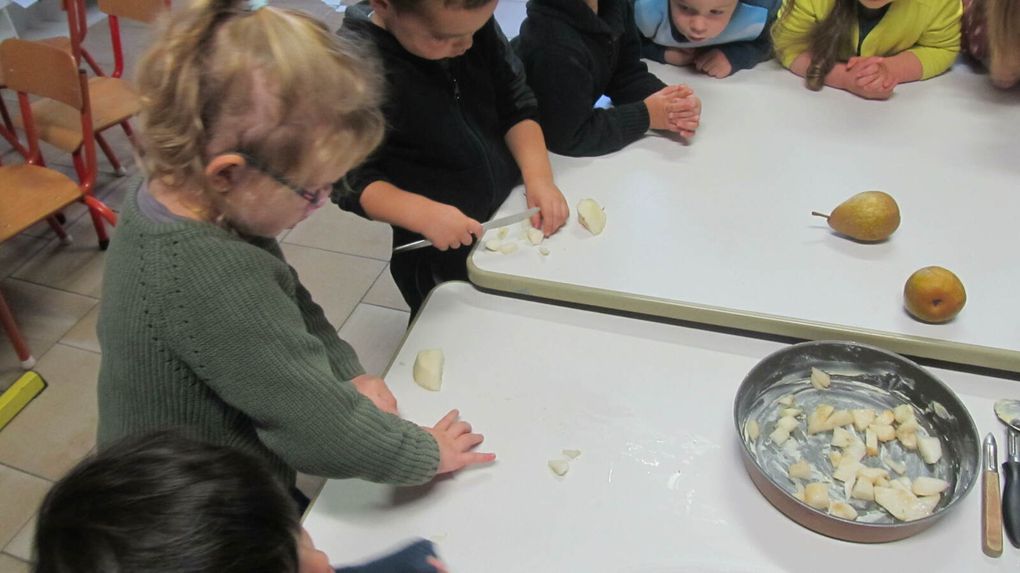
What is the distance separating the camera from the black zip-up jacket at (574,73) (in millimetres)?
1181

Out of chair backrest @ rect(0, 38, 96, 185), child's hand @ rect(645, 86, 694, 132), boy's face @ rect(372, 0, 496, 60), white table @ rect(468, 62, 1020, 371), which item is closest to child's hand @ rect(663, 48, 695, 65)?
white table @ rect(468, 62, 1020, 371)

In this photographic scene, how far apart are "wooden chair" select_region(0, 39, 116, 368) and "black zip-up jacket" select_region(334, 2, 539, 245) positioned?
1.10 m

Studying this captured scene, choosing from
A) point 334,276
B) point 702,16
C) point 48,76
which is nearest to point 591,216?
point 702,16

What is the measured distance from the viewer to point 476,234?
1.03 m

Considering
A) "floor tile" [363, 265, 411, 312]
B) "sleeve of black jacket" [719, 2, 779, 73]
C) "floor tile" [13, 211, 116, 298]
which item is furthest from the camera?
"floor tile" [13, 211, 116, 298]

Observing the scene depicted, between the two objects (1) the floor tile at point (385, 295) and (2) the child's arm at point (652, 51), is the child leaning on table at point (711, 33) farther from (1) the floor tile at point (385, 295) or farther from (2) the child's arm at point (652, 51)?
(1) the floor tile at point (385, 295)

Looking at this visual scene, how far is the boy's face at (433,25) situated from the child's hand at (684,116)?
0.40 metres

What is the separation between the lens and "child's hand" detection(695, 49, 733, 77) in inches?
54.7

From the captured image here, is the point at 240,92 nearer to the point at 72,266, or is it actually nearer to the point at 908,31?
the point at 908,31

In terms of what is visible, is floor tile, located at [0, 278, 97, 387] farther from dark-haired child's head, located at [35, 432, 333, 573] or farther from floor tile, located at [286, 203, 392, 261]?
dark-haired child's head, located at [35, 432, 333, 573]

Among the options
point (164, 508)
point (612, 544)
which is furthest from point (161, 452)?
point (612, 544)

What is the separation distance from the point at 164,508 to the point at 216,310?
0.67 ft

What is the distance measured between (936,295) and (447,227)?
0.62 m

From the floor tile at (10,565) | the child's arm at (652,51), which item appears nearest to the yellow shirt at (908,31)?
the child's arm at (652,51)
